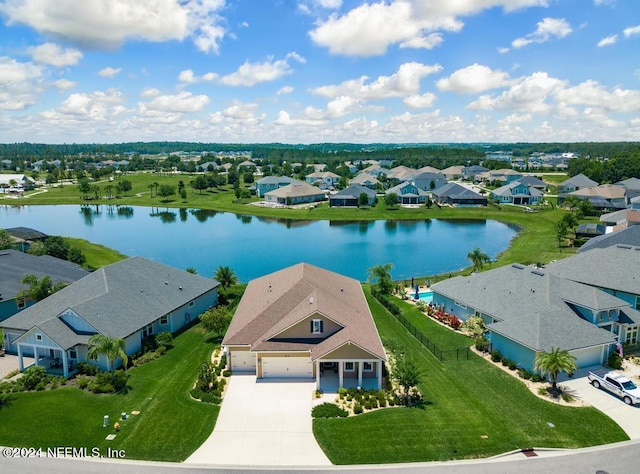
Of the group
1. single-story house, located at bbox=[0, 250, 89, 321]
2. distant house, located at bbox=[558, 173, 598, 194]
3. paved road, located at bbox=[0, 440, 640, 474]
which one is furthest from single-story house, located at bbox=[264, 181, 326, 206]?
paved road, located at bbox=[0, 440, 640, 474]

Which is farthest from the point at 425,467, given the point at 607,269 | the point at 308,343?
the point at 607,269

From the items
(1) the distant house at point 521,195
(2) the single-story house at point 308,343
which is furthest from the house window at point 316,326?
(1) the distant house at point 521,195

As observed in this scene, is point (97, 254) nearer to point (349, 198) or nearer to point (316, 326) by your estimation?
point (316, 326)

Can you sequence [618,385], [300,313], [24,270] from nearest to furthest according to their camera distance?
[618,385] → [300,313] → [24,270]

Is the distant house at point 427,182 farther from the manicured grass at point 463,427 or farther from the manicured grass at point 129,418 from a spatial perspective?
the manicured grass at point 129,418

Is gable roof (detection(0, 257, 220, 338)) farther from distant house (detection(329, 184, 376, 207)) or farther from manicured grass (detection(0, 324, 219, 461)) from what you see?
distant house (detection(329, 184, 376, 207))

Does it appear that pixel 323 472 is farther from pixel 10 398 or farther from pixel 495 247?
pixel 495 247

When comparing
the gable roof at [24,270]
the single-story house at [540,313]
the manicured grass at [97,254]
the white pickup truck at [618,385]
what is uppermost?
the gable roof at [24,270]
